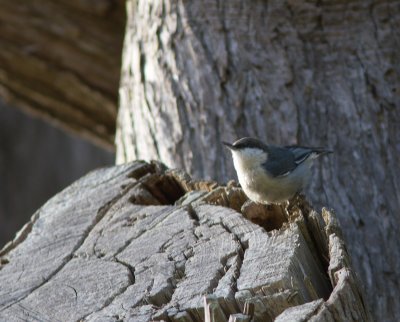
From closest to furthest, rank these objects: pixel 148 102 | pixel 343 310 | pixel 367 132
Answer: pixel 343 310 < pixel 367 132 < pixel 148 102

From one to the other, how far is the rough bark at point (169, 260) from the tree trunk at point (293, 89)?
615 millimetres

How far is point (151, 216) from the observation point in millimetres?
3318

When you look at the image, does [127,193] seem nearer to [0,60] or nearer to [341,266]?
[341,266]

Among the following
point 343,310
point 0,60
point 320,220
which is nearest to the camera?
point 343,310

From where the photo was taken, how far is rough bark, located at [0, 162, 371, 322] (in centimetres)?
257

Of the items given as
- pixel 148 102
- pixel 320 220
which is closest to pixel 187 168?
pixel 148 102

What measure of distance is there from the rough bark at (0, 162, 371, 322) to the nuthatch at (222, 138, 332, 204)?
1.02ft

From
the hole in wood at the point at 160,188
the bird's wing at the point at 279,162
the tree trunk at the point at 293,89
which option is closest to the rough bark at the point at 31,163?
the tree trunk at the point at 293,89

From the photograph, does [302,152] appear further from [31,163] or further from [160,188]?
[31,163]

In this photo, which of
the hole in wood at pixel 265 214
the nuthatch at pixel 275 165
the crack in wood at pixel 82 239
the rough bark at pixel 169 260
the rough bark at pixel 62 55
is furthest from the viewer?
the rough bark at pixel 62 55

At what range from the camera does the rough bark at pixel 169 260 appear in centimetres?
257

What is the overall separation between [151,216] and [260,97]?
107cm

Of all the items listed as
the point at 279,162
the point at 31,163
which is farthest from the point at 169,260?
the point at 31,163

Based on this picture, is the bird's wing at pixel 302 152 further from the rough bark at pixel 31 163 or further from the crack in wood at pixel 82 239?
the rough bark at pixel 31 163
